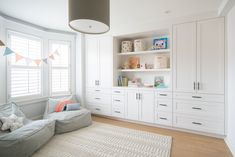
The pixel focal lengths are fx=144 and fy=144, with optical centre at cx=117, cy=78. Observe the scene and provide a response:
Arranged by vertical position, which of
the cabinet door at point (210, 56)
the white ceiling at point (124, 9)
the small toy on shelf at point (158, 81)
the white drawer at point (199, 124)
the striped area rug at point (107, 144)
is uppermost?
the white ceiling at point (124, 9)

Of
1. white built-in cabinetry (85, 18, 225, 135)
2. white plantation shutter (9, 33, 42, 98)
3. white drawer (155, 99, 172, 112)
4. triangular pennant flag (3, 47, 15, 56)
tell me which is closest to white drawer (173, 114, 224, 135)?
white built-in cabinetry (85, 18, 225, 135)

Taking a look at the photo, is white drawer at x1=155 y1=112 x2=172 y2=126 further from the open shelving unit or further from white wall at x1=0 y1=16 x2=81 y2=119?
white wall at x1=0 y1=16 x2=81 y2=119

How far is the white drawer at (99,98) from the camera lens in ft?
13.2

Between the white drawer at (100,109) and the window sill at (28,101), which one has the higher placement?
the window sill at (28,101)

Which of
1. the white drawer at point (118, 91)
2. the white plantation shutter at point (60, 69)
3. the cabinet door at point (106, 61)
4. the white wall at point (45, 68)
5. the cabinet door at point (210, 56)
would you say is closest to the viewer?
the cabinet door at point (210, 56)

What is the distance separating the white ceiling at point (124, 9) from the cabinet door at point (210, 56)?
32cm

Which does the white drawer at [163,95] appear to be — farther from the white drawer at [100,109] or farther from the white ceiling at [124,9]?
the white ceiling at [124,9]

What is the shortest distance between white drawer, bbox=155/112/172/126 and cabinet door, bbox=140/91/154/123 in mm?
118

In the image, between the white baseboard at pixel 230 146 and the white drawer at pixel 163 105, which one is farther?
the white drawer at pixel 163 105

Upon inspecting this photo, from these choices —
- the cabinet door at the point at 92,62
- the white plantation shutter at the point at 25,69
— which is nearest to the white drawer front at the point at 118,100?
the cabinet door at the point at 92,62

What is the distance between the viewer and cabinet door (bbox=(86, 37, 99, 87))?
4.20 metres

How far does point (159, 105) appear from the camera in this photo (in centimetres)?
330

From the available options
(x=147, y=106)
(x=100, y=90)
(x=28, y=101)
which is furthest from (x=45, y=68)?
(x=147, y=106)

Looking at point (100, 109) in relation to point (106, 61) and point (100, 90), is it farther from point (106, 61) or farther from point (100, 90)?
point (106, 61)
